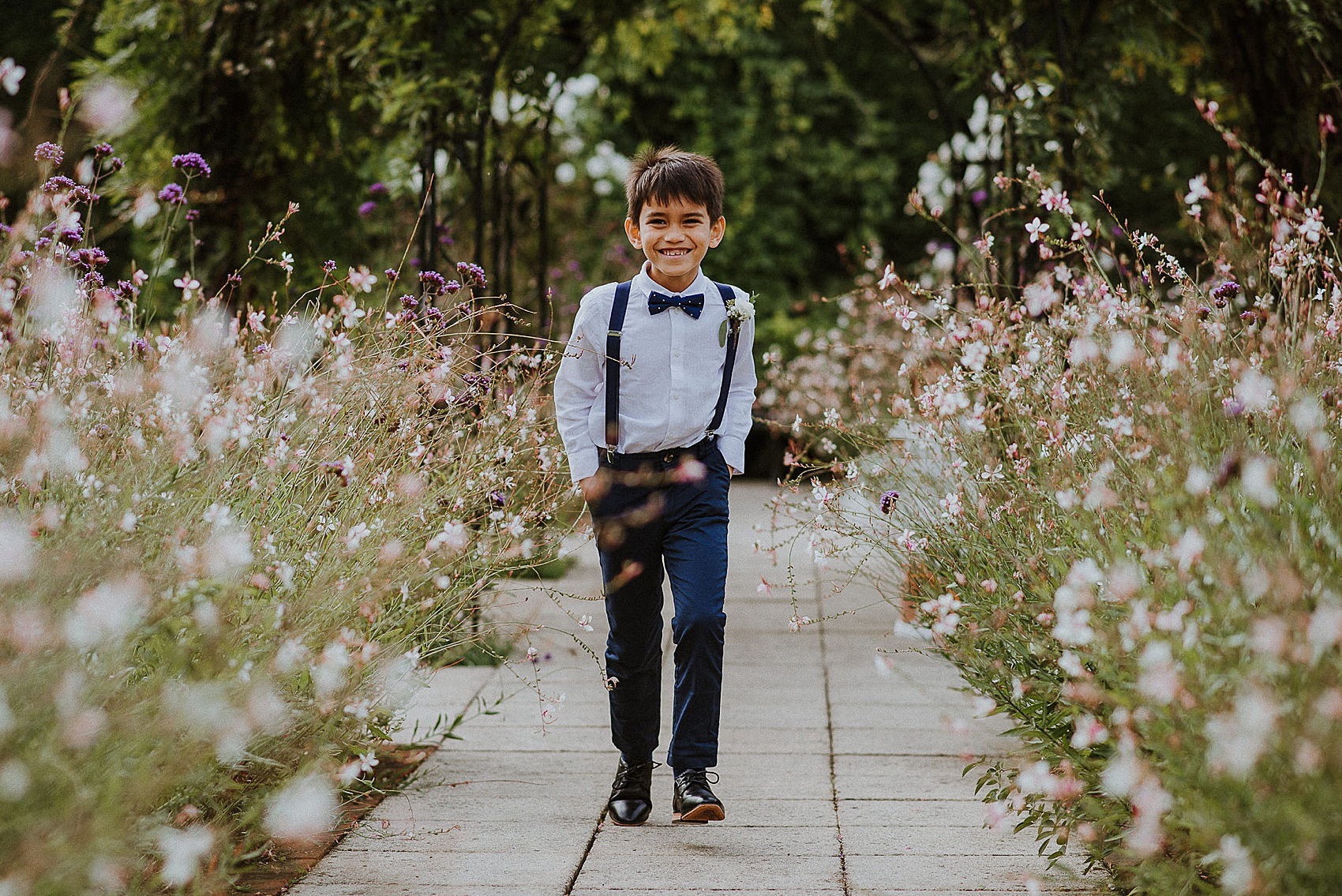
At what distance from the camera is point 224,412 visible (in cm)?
278

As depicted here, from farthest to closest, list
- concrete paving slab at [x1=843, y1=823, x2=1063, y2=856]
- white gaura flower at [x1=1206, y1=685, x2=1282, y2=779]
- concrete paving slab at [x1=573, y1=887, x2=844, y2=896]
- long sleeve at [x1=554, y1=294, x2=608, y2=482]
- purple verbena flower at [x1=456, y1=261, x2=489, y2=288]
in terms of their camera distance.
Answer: purple verbena flower at [x1=456, y1=261, x2=489, y2=288]
long sleeve at [x1=554, y1=294, x2=608, y2=482]
concrete paving slab at [x1=843, y1=823, x2=1063, y2=856]
concrete paving slab at [x1=573, y1=887, x2=844, y2=896]
white gaura flower at [x1=1206, y1=685, x2=1282, y2=779]

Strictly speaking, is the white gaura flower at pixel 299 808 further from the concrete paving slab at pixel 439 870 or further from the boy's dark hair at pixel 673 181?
the boy's dark hair at pixel 673 181

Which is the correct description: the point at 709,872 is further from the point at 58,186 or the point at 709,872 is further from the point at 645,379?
the point at 58,186

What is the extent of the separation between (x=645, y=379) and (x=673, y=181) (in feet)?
1.57

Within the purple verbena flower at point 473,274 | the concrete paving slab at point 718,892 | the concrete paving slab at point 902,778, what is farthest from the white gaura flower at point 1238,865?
the purple verbena flower at point 473,274

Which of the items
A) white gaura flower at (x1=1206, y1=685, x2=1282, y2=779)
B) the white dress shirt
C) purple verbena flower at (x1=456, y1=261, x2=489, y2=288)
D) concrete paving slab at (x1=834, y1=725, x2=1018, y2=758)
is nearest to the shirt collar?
the white dress shirt

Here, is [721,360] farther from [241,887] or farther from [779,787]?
[241,887]

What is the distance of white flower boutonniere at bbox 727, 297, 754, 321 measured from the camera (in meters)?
3.10

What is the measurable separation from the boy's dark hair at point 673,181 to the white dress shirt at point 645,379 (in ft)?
0.59

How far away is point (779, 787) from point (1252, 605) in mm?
1662

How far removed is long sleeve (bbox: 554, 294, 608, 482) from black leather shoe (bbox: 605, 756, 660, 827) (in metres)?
0.71

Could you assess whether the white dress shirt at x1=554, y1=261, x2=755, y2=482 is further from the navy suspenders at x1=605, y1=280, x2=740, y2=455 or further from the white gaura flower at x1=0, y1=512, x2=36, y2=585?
the white gaura flower at x1=0, y1=512, x2=36, y2=585

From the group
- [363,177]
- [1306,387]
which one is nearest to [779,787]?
[1306,387]

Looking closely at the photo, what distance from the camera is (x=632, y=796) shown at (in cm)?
304
